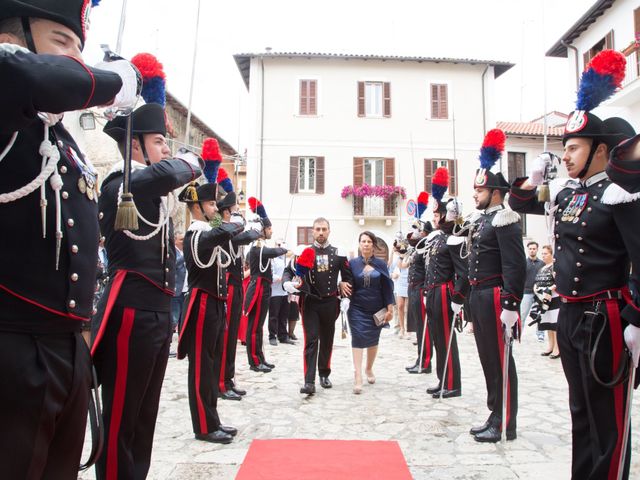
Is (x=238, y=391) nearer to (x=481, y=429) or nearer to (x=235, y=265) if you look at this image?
(x=235, y=265)

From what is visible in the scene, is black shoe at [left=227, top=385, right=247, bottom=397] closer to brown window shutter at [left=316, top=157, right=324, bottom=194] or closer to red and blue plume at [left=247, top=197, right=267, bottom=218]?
red and blue plume at [left=247, top=197, right=267, bottom=218]

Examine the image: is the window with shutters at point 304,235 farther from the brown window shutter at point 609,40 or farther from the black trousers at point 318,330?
the black trousers at point 318,330

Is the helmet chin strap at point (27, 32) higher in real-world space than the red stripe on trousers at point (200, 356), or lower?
higher

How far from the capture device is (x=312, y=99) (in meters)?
24.8

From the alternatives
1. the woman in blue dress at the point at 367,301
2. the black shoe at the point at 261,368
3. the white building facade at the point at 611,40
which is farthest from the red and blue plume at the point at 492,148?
the white building facade at the point at 611,40

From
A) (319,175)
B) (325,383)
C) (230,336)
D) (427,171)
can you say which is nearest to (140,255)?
(230,336)

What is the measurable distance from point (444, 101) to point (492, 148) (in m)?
20.5

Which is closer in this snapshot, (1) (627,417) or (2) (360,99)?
(1) (627,417)

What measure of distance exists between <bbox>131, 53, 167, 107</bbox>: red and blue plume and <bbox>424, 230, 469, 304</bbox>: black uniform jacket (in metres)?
4.55

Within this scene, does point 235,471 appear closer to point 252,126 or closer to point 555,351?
point 555,351

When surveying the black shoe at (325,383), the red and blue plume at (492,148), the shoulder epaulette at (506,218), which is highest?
the red and blue plume at (492,148)

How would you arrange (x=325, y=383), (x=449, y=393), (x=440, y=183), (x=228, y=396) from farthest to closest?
(x=440, y=183) → (x=325, y=383) → (x=449, y=393) → (x=228, y=396)

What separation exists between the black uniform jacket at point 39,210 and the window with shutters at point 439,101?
24.6m

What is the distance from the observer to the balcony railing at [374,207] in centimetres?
2450
